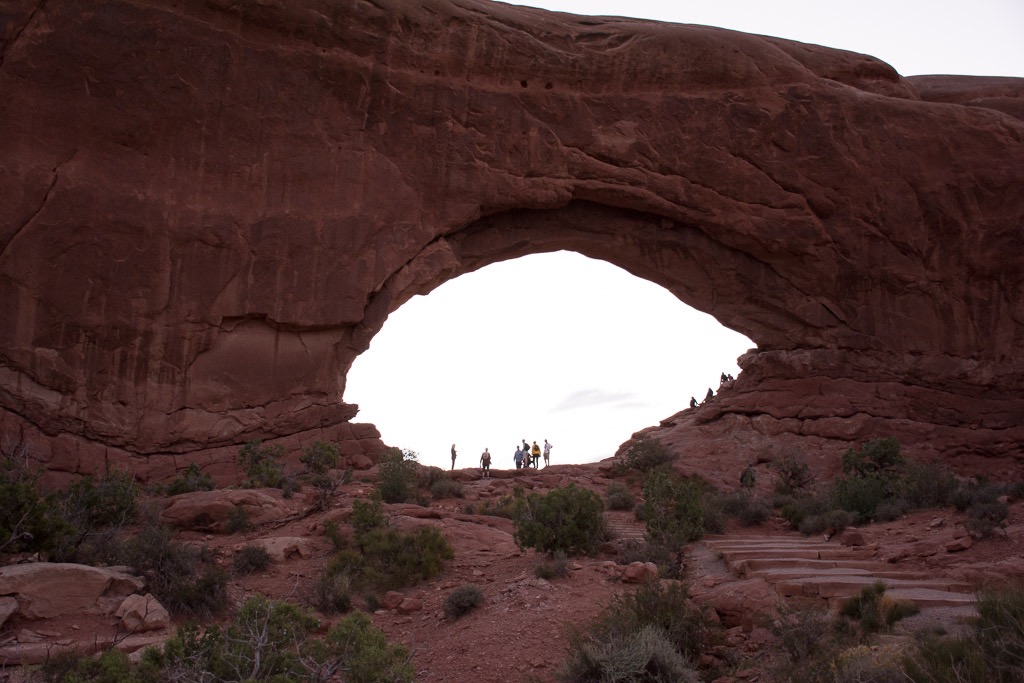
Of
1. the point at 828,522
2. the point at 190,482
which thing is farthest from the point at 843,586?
the point at 190,482

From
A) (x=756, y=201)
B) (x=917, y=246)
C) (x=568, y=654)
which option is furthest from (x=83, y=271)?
(x=917, y=246)

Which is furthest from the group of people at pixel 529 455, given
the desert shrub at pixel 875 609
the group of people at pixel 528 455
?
the desert shrub at pixel 875 609

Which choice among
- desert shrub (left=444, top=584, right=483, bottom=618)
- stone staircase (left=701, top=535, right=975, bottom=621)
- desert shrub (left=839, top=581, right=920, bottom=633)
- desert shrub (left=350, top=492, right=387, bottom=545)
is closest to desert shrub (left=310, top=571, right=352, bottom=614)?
desert shrub (left=444, top=584, right=483, bottom=618)

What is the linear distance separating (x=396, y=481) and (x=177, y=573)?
4.79m

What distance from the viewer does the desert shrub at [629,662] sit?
6305 millimetres

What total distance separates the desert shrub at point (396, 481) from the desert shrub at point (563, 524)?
3.46 metres

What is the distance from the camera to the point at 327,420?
1639 cm

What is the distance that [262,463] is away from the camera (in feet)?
46.9

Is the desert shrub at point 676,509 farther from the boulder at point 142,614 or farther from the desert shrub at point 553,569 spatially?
the boulder at point 142,614

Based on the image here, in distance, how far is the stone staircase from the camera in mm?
7664

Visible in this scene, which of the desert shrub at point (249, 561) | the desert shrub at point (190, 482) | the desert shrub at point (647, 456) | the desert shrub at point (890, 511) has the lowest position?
the desert shrub at point (249, 561)

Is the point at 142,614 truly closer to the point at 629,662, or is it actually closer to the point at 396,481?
the point at 629,662

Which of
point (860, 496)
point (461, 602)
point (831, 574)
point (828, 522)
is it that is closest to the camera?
point (461, 602)

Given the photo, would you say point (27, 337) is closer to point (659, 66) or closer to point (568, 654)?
point (568, 654)
